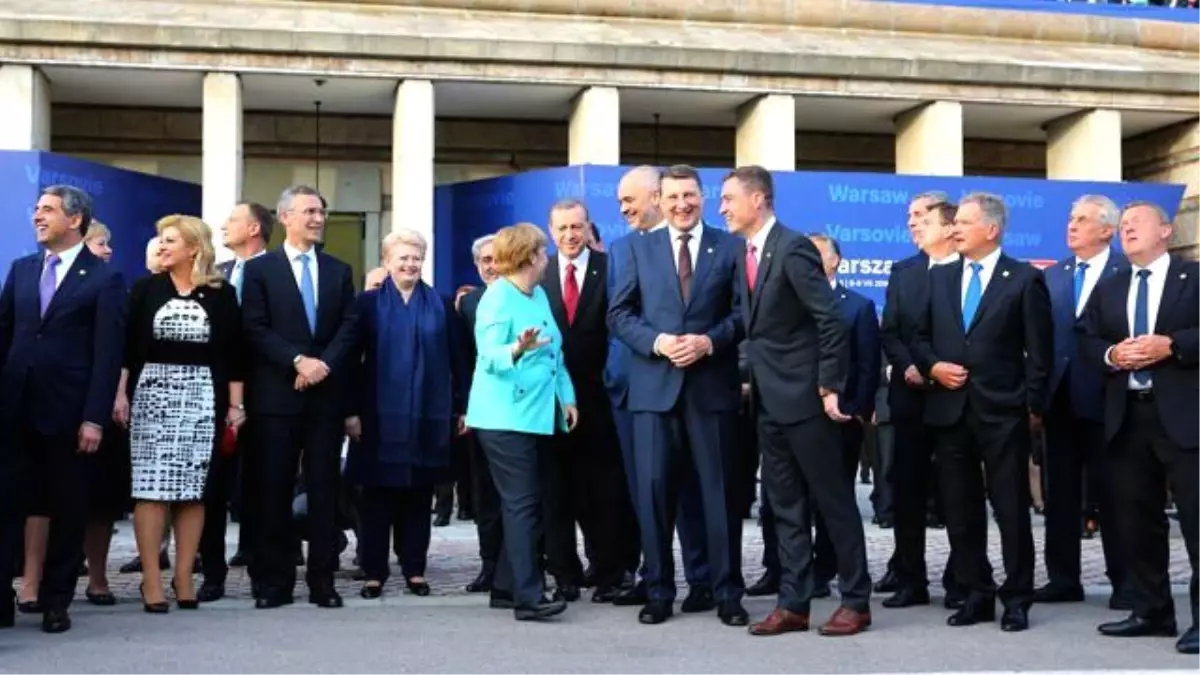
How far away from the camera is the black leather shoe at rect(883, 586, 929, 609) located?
8117 mm

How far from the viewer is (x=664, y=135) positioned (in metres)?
24.8


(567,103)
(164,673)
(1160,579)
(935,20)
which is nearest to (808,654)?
(1160,579)

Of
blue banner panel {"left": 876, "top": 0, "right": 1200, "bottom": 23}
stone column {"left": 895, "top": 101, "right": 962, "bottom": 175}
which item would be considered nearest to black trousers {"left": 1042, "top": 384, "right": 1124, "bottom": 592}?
stone column {"left": 895, "top": 101, "right": 962, "bottom": 175}

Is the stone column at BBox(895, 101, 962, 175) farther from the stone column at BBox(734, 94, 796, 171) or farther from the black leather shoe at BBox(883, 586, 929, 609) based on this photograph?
the black leather shoe at BBox(883, 586, 929, 609)

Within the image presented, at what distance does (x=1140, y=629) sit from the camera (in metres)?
7.08

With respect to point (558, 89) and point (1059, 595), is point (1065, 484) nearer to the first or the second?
point (1059, 595)

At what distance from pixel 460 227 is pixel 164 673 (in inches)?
593

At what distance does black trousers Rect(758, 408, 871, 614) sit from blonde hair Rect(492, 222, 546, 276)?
151 cm

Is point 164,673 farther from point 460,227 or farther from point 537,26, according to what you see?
point 537,26

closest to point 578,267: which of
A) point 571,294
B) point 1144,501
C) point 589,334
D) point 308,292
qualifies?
point 571,294

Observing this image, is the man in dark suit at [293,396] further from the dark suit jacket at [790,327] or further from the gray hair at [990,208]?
the gray hair at [990,208]

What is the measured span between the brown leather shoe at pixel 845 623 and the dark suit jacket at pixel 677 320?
3.79 feet

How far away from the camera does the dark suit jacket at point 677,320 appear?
24.6ft

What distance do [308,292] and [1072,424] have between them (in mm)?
4286
